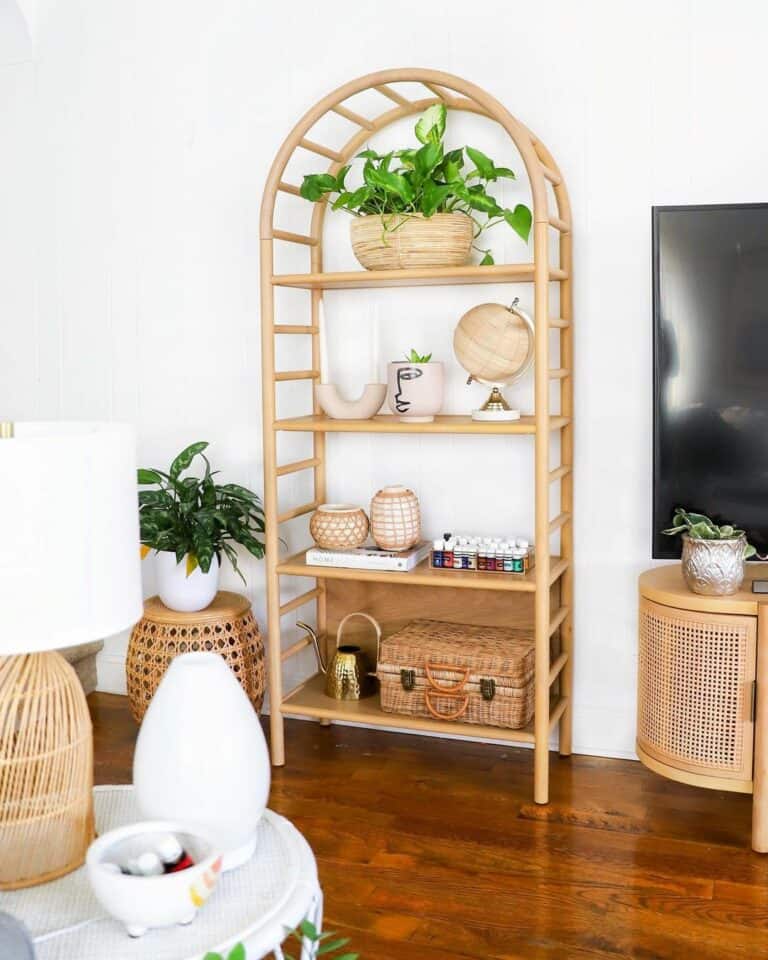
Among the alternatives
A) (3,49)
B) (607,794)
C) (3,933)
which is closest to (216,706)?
(3,933)

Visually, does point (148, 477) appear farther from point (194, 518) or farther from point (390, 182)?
point (390, 182)

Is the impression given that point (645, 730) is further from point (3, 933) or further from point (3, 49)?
point (3, 49)

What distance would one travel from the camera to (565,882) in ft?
7.31

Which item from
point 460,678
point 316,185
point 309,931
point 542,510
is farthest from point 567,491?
point 309,931

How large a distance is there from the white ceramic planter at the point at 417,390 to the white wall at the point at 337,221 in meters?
0.21

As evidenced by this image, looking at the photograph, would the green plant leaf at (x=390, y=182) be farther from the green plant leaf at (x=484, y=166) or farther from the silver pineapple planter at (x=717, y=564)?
the silver pineapple planter at (x=717, y=564)

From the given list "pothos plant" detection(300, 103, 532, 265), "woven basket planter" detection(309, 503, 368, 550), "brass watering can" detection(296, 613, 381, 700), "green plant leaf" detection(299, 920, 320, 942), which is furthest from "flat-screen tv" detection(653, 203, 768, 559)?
"green plant leaf" detection(299, 920, 320, 942)

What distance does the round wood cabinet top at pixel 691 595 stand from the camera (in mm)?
2357

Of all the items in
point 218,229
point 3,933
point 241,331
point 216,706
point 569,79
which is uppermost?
point 569,79

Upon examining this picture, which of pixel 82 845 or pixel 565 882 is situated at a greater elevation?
pixel 82 845

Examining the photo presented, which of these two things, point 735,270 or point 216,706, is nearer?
point 216,706

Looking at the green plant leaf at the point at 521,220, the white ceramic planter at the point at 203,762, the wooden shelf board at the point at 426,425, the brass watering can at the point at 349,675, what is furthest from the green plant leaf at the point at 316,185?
the white ceramic planter at the point at 203,762

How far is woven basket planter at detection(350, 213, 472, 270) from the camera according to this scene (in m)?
2.62

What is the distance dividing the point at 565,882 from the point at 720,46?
201 cm
